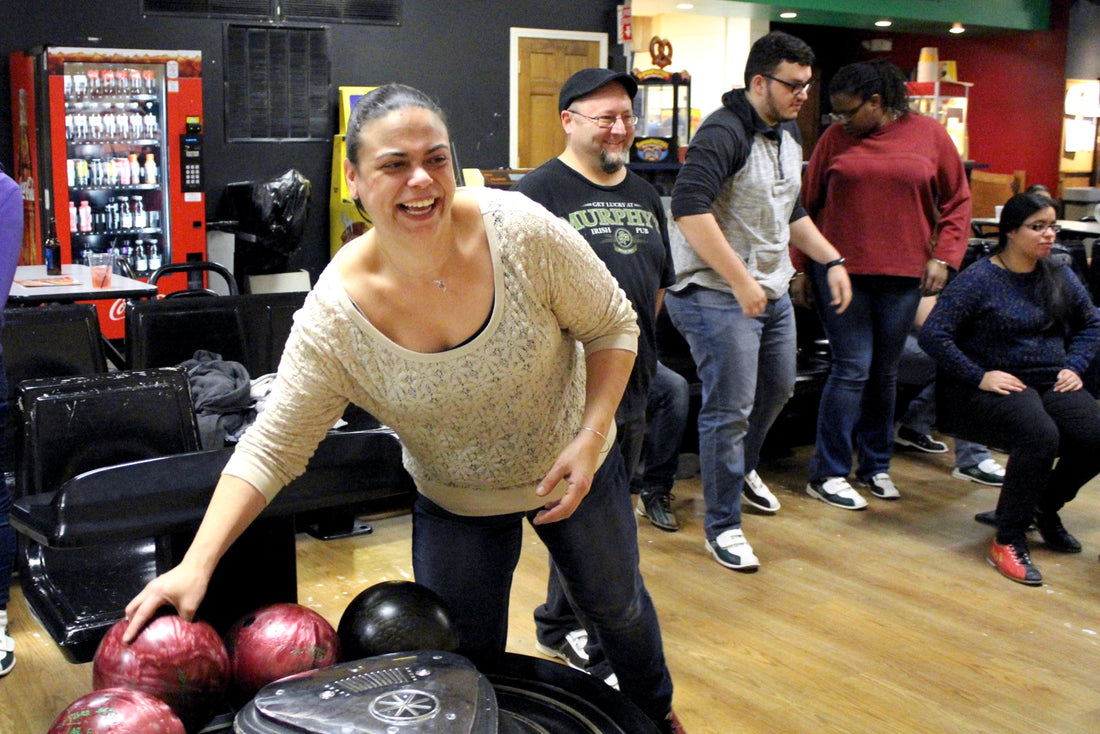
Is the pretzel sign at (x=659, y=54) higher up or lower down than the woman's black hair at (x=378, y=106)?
higher up

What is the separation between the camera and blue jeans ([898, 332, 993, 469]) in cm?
523

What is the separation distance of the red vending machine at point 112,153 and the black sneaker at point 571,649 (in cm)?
552

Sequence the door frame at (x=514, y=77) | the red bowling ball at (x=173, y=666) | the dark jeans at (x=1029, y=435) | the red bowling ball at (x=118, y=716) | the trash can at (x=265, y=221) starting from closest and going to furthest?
1. the red bowling ball at (x=118, y=716)
2. the red bowling ball at (x=173, y=666)
3. the dark jeans at (x=1029, y=435)
4. the trash can at (x=265, y=221)
5. the door frame at (x=514, y=77)

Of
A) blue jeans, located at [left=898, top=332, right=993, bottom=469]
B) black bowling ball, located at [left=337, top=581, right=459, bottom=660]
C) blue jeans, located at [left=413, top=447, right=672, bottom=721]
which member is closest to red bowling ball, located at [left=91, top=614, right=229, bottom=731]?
black bowling ball, located at [left=337, top=581, right=459, bottom=660]

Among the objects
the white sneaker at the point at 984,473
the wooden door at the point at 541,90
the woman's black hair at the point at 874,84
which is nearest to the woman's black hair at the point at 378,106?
the woman's black hair at the point at 874,84

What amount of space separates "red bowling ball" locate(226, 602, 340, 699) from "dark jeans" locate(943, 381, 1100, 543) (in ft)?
9.90

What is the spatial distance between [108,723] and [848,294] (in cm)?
334

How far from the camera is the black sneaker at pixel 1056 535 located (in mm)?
4273

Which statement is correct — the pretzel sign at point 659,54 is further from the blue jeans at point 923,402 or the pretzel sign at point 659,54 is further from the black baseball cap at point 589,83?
the black baseball cap at point 589,83

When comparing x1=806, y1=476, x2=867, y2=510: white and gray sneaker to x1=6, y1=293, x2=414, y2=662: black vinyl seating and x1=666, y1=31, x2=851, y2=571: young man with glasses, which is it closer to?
x1=666, y1=31, x2=851, y2=571: young man with glasses

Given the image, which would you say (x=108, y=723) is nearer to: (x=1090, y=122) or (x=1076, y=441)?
(x=1076, y=441)

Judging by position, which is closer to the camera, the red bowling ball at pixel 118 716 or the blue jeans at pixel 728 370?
the red bowling ball at pixel 118 716

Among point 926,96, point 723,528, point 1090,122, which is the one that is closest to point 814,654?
point 723,528

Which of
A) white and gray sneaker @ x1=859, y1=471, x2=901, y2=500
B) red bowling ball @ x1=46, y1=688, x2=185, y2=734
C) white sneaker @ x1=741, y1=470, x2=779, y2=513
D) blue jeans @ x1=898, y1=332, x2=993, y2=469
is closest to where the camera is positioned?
red bowling ball @ x1=46, y1=688, x2=185, y2=734
